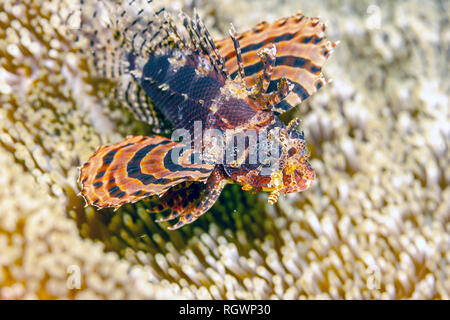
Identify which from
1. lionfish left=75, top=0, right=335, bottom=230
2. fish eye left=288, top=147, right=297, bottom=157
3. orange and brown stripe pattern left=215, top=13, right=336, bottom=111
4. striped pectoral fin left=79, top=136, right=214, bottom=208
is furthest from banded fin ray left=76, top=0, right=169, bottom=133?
fish eye left=288, top=147, right=297, bottom=157

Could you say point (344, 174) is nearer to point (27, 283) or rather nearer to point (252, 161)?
point (252, 161)

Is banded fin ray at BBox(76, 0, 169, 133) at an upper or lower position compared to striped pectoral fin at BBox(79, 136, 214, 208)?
upper

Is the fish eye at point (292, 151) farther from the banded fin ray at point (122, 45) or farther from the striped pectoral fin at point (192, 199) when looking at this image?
the banded fin ray at point (122, 45)

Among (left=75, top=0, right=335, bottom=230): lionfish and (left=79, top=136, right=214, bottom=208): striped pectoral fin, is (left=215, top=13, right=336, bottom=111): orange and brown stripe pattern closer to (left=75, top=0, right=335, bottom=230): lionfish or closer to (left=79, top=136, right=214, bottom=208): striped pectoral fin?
(left=75, top=0, right=335, bottom=230): lionfish

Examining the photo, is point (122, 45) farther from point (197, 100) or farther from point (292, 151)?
point (292, 151)

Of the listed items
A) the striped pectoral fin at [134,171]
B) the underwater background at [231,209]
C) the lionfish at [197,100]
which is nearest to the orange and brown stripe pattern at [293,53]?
the lionfish at [197,100]

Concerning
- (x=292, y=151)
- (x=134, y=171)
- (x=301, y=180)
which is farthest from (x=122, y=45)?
(x=301, y=180)
